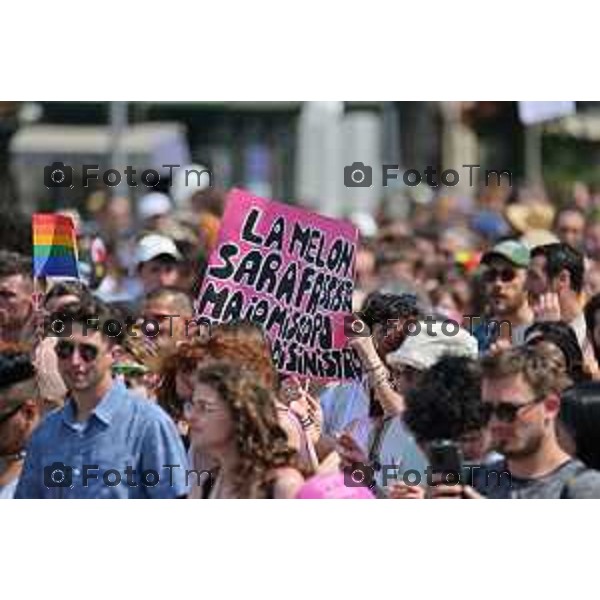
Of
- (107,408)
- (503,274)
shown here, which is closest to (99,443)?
(107,408)

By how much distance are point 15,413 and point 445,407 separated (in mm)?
1783

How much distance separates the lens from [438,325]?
9.17 metres

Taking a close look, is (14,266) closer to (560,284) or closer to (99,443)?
(560,284)

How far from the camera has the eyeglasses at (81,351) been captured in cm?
869

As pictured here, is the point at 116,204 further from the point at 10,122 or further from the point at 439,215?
the point at 439,215

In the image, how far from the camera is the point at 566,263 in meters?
A: 10.6

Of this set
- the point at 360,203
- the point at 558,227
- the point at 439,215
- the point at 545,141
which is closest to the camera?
the point at 558,227

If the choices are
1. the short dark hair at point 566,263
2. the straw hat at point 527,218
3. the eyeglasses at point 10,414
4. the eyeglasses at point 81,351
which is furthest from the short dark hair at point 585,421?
the straw hat at point 527,218

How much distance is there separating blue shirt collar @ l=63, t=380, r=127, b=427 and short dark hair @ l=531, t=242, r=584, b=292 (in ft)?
8.71

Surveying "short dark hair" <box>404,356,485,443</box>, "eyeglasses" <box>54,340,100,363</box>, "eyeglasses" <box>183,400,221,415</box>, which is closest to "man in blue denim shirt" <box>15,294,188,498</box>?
"eyeglasses" <box>54,340,100,363</box>

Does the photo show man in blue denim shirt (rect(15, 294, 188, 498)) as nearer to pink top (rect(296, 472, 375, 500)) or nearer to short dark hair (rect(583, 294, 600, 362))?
pink top (rect(296, 472, 375, 500))

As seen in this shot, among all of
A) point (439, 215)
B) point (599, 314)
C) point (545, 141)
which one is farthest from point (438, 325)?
point (545, 141)

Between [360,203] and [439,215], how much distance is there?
7.60 metres

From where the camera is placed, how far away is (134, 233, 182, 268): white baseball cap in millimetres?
12742
